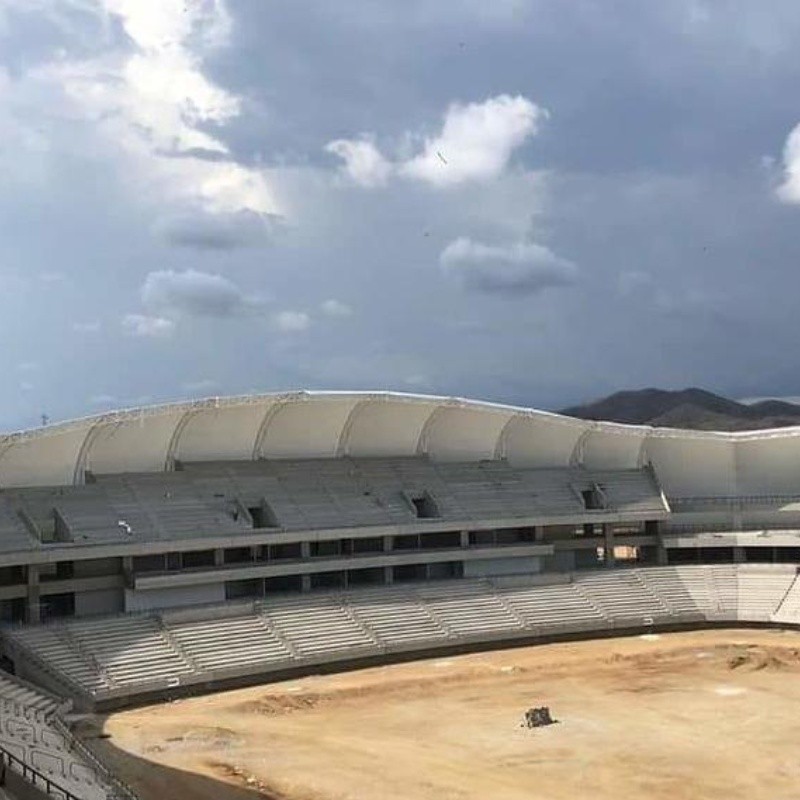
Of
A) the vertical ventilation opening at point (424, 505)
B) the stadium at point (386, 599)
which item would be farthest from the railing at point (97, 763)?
the vertical ventilation opening at point (424, 505)

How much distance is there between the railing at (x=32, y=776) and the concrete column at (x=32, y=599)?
687 inches

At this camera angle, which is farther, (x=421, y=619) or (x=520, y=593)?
(x=520, y=593)

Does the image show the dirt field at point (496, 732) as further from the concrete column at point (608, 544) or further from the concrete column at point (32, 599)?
the concrete column at point (608, 544)

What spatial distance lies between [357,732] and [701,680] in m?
13.7

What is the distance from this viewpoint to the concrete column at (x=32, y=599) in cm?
3866

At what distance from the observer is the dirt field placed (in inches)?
983

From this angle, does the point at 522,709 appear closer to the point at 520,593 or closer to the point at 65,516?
the point at 520,593

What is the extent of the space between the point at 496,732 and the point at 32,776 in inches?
556

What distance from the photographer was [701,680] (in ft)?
120

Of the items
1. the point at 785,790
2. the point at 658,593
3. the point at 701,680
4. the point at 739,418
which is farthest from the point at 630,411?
the point at 785,790

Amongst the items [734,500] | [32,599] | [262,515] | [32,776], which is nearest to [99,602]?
[32,599]

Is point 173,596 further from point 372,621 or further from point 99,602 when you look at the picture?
point 372,621

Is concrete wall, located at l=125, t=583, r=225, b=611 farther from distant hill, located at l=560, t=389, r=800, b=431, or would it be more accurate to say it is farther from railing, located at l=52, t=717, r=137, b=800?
distant hill, located at l=560, t=389, r=800, b=431

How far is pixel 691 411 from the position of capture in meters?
131
